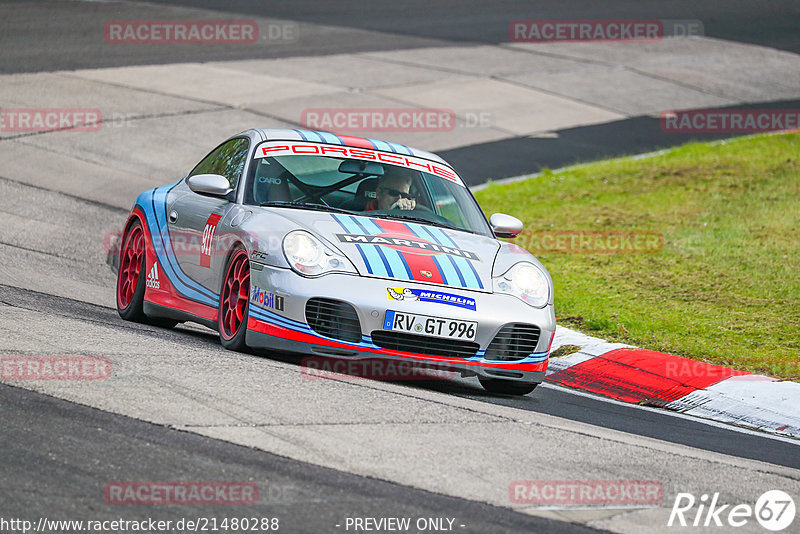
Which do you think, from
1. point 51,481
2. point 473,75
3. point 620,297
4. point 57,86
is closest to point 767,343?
point 620,297

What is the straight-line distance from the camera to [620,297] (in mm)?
10383

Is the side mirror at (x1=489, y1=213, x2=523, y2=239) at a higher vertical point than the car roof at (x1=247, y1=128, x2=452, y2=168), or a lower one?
lower

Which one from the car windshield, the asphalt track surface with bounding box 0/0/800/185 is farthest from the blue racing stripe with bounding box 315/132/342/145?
the asphalt track surface with bounding box 0/0/800/185

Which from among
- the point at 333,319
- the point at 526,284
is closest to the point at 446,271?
the point at 526,284

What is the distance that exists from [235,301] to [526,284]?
1.77 metres

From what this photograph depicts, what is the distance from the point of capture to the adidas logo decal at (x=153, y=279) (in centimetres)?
832

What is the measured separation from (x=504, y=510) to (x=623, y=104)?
1784cm

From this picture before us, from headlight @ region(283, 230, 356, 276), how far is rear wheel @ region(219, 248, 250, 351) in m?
0.36

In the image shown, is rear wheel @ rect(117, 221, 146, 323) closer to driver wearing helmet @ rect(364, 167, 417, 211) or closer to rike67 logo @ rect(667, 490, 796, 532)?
driver wearing helmet @ rect(364, 167, 417, 211)

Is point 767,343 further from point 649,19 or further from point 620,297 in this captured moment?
point 649,19

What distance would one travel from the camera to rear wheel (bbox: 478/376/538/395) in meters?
7.29

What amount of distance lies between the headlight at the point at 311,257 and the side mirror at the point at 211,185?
94 centimetres

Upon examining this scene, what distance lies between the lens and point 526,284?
7172 mm

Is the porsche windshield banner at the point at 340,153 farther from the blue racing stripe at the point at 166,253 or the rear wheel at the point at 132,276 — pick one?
the rear wheel at the point at 132,276
